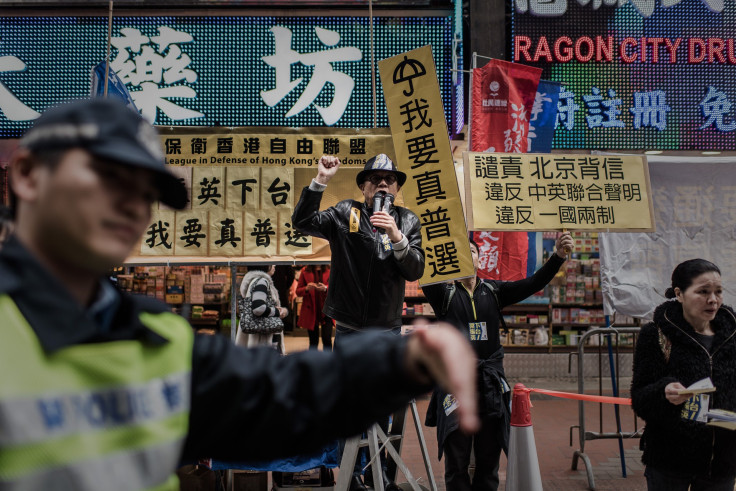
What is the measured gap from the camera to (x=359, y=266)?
14.2ft

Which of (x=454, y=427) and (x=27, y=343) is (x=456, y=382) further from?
(x=454, y=427)

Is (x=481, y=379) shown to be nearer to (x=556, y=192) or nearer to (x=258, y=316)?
(x=556, y=192)

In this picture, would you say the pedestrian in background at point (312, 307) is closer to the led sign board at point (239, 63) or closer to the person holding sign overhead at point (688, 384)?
the led sign board at point (239, 63)

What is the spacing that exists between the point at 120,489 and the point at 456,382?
0.61m

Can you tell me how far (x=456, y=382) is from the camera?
1.08 meters

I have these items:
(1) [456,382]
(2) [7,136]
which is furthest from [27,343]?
(2) [7,136]

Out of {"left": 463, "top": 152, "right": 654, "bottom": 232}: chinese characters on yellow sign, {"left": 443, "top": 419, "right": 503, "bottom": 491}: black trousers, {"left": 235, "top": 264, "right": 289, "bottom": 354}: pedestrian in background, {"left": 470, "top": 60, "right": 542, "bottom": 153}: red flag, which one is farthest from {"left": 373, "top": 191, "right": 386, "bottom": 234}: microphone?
{"left": 470, "top": 60, "right": 542, "bottom": 153}: red flag

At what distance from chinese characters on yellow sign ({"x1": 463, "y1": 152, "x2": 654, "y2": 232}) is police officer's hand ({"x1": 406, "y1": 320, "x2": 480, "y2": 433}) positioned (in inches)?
153

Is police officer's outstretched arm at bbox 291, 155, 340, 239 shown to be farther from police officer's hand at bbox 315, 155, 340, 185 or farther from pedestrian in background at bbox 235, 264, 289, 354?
pedestrian in background at bbox 235, 264, 289, 354

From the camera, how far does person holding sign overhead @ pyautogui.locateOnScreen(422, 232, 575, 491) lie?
430 cm

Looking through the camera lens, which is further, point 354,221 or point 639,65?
point 639,65

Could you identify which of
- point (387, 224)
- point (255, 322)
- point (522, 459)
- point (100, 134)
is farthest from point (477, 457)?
point (100, 134)

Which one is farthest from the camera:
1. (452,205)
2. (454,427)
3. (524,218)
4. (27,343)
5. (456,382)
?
(524,218)

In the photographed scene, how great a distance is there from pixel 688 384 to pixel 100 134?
3266 millimetres
